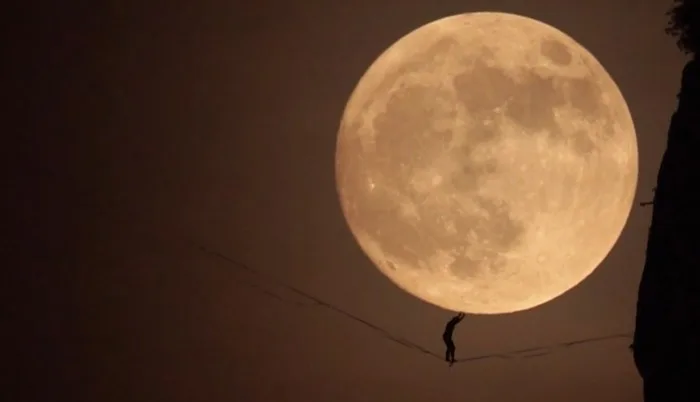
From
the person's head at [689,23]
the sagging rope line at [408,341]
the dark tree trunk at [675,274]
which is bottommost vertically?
the sagging rope line at [408,341]

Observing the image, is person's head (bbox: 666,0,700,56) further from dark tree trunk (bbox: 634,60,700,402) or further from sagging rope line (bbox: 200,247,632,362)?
sagging rope line (bbox: 200,247,632,362)

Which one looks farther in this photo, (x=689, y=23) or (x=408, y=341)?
(x=408, y=341)

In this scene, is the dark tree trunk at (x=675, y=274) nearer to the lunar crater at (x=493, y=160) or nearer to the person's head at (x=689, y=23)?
the person's head at (x=689, y=23)

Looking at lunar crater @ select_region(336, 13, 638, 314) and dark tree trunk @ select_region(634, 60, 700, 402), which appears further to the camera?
lunar crater @ select_region(336, 13, 638, 314)

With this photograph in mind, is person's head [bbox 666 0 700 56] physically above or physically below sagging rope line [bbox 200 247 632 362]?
above

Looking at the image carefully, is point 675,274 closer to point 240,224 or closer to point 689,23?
point 689,23

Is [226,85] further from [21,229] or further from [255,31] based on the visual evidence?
[21,229]

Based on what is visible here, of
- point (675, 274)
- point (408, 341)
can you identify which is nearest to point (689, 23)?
point (675, 274)

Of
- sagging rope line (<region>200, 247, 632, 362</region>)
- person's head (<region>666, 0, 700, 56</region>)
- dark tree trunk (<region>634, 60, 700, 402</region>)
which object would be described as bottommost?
sagging rope line (<region>200, 247, 632, 362</region>)

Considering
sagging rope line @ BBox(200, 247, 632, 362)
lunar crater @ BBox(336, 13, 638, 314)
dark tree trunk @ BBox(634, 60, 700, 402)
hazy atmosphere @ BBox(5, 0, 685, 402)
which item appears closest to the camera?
dark tree trunk @ BBox(634, 60, 700, 402)

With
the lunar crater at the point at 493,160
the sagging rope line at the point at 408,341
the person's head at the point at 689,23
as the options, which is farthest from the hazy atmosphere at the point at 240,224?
the person's head at the point at 689,23

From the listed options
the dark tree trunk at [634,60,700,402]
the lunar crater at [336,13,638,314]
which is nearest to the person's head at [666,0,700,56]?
the dark tree trunk at [634,60,700,402]

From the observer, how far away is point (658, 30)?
177 cm

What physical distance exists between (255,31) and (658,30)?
77cm
